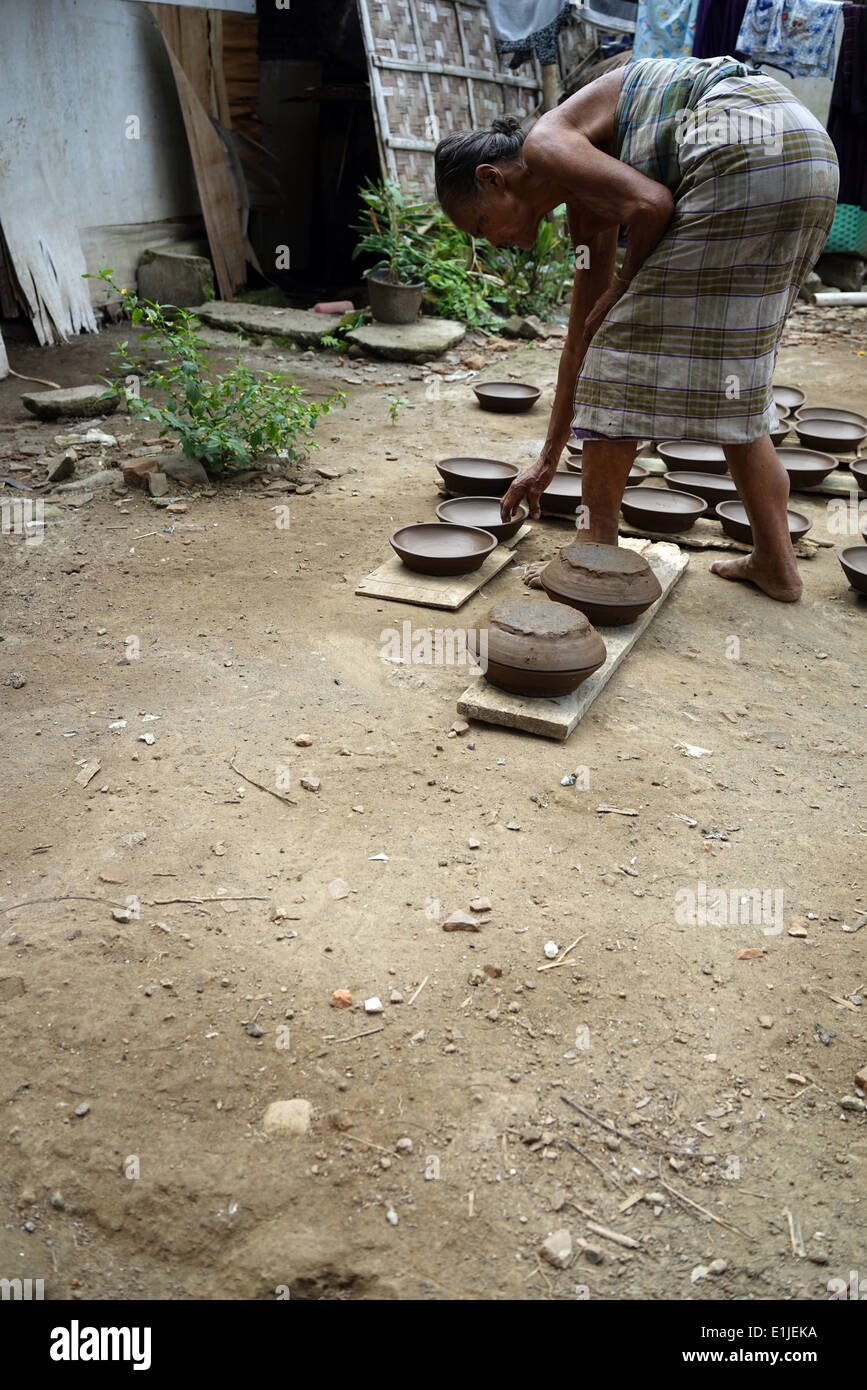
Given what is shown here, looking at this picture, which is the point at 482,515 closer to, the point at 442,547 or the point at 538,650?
the point at 442,547

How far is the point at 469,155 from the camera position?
3.14 meters

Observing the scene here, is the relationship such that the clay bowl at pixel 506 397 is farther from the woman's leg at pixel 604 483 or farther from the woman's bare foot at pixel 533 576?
the woman's leg at pixel 604 483

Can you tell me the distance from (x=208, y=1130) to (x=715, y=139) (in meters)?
2.97

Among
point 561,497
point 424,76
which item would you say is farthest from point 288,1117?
point 424,76

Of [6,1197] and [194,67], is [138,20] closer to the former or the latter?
[194,67]

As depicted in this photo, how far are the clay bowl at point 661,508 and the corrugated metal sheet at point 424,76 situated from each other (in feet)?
16.8

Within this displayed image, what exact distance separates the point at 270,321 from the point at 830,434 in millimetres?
4114

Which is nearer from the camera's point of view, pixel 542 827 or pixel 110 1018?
pixel 110 1018

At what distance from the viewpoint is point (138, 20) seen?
24.2 ft

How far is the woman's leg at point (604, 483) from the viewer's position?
3525mm

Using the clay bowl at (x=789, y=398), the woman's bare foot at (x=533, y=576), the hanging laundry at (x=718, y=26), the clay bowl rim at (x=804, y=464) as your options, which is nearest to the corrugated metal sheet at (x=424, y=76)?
the hanging laundry at (x=718, y=26)

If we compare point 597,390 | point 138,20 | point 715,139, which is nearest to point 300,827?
point 597,390

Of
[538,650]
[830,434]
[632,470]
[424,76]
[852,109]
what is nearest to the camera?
[538,650]

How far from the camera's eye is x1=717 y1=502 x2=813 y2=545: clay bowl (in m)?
4.28
